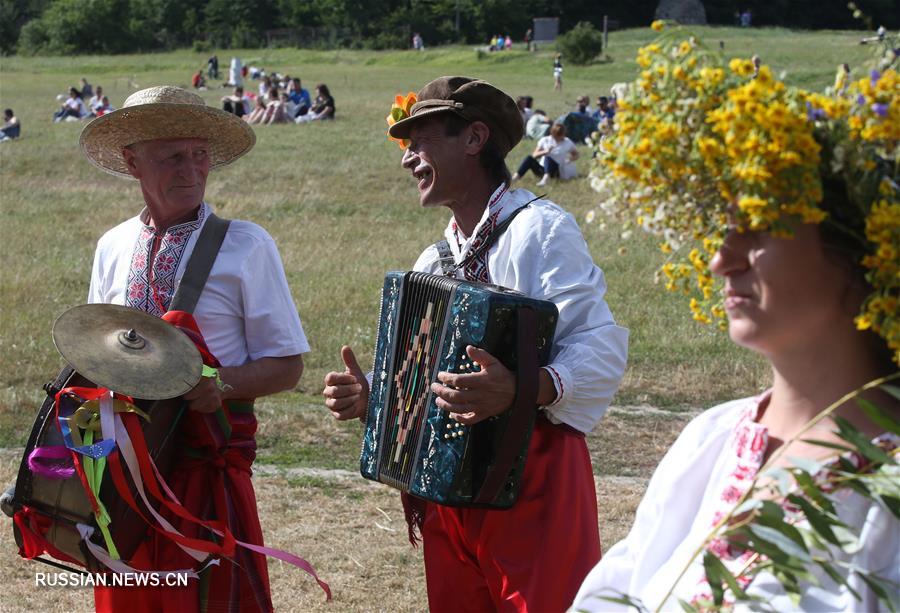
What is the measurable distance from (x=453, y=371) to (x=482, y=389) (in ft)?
0.47

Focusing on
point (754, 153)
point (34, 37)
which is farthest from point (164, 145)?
point (34, 37)

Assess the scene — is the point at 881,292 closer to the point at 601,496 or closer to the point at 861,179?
the point at 861,179

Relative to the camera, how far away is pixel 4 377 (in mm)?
9320

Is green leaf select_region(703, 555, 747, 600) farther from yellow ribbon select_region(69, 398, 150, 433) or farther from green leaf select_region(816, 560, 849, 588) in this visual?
yellow ribbon select_region(69, 398, 150, 433)

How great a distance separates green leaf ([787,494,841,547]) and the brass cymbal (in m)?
2.22

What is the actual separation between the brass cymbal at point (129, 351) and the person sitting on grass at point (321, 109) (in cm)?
2679

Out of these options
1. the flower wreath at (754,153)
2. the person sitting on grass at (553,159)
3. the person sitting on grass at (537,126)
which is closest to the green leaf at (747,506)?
the flower wreath at (754,153)

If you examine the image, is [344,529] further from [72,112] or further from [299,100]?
[72,112]

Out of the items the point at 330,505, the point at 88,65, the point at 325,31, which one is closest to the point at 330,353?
the point at 330,505

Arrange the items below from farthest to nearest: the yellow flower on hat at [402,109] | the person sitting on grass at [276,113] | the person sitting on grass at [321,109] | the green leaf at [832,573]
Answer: the person sitting on grass at [276,113]
the person sitting on grass at [321,109]
the yellow flower on hat at [402,109]
the green leaf at [832,573]

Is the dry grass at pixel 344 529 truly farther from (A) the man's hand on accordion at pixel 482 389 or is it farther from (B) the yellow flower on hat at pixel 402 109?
(B) the yellow flower on hat at pixel 402 109

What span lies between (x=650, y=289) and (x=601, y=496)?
589cm

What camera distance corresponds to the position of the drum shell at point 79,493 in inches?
152

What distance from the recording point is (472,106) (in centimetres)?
403
